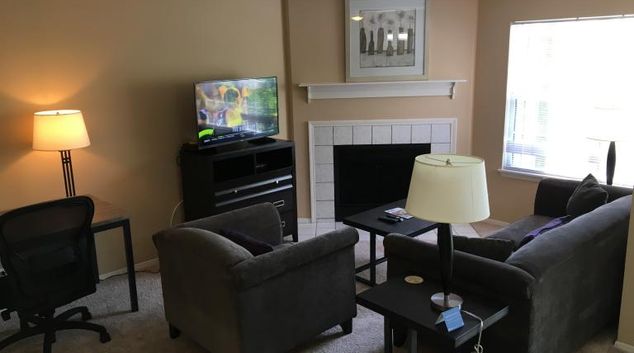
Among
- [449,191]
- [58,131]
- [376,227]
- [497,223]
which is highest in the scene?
[58,131]

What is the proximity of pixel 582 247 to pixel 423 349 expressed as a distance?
1066mm

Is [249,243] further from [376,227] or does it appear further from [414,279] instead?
[376,227]

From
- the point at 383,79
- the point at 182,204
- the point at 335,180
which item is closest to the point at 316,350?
the point at 182,204

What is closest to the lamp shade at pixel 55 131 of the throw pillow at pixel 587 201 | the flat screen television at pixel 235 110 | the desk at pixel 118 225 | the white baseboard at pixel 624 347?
the desk at pixel 118 225

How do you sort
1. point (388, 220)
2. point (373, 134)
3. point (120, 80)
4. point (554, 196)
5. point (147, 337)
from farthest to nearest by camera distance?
point (373, 134)
point (554, 196)
point (120, 80)
point (388, 220)
point (147, 337)

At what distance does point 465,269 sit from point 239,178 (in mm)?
2420

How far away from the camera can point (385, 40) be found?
5246mm

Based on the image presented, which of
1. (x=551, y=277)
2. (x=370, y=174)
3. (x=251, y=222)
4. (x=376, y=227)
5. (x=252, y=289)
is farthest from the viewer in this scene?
(x=370, y=174)

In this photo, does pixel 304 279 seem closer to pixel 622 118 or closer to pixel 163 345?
pixel 163 345

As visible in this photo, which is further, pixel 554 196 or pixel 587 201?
pixel 554 196

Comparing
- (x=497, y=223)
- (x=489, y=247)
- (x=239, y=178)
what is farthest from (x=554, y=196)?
(x=239, y=178)

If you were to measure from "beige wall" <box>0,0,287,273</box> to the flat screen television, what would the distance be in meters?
0.32

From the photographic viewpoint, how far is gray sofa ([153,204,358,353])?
279cm

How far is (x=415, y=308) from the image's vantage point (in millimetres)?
2543
